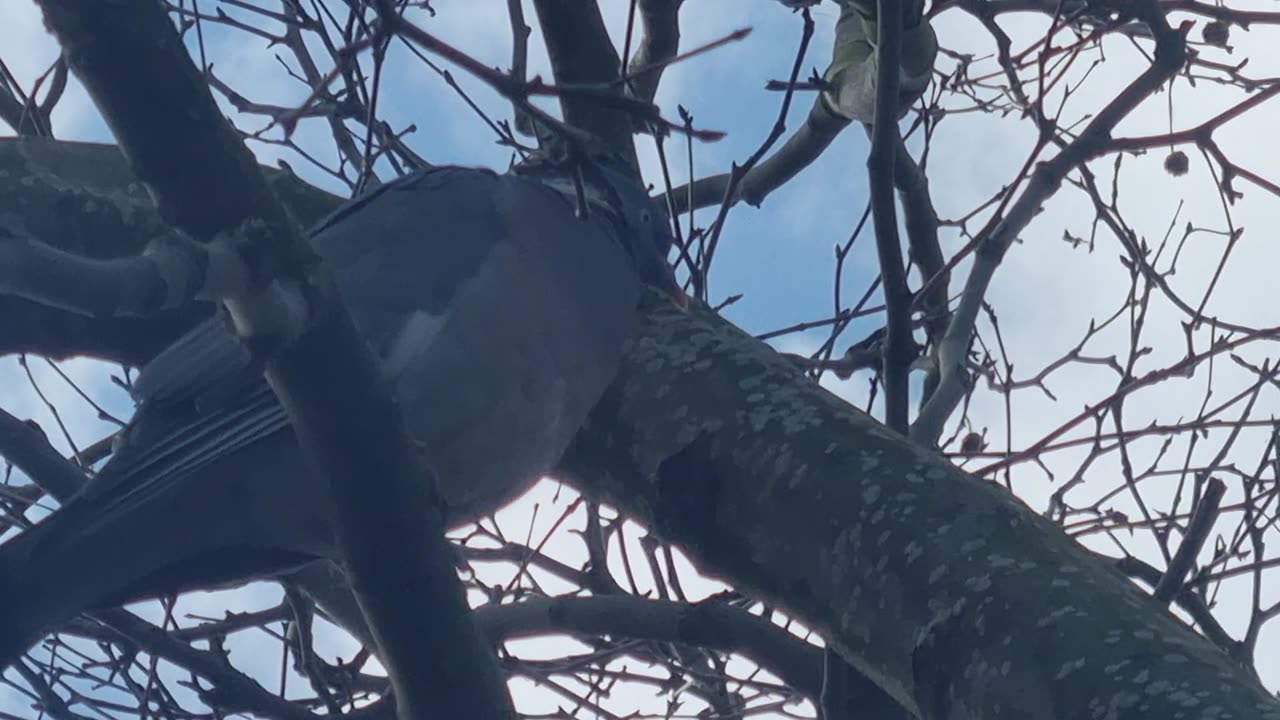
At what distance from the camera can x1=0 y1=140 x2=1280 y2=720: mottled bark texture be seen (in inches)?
70.6

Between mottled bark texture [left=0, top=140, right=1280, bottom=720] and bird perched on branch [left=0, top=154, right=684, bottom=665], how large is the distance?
174 mm

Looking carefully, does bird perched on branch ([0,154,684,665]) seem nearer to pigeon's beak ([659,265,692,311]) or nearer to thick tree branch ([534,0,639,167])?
pigeon's beak ([659,265,692,311])

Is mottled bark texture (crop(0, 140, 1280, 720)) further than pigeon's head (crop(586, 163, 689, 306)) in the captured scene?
No

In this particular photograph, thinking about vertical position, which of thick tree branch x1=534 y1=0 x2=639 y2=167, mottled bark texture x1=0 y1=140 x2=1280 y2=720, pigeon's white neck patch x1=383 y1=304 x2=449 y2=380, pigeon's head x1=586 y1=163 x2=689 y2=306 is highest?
thick tree branch x1=534 y1=0 x2=639 y2=167

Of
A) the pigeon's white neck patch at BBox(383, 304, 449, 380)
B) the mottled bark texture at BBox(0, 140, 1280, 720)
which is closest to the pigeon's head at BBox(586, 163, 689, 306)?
the mottled bark texture at BBox(0, 140, 1280, 720)

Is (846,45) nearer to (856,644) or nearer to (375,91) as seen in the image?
(375,91)

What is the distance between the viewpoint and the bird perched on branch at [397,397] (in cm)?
244

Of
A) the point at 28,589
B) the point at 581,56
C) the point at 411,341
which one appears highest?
the point at 581,56

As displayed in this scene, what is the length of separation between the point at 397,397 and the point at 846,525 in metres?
0.93

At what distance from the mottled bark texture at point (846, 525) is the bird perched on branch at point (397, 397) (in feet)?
0.57

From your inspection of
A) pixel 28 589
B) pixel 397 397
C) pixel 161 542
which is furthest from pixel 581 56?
pixel 28 589

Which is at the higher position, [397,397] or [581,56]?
[581,56]

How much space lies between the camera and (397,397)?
268 cm

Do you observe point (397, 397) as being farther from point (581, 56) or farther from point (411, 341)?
point (581, 56)
